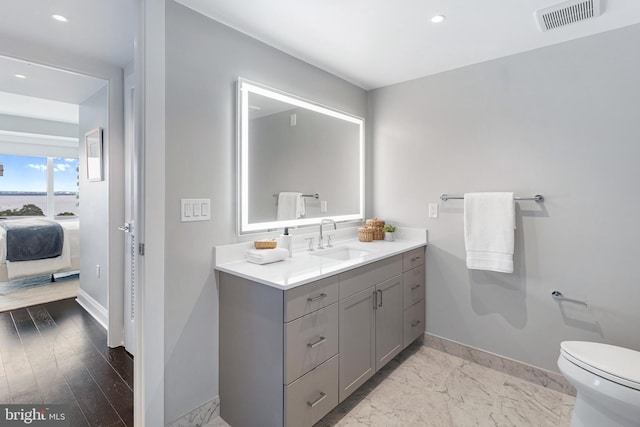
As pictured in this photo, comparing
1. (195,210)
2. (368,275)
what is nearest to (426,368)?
(368,275)

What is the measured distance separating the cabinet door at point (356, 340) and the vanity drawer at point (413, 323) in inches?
18.5

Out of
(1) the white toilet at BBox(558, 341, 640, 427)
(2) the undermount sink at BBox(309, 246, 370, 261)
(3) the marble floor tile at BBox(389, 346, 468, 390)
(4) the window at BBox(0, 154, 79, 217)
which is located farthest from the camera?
(4) the window at BBox(0, 154, 79, 217)

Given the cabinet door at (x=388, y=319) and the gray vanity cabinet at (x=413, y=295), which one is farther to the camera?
the gray vanity cabinet at (x=413, y=295)

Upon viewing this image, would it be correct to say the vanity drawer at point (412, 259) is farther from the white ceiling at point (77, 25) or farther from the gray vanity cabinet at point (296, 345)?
the white ceiling at point (77, 25)

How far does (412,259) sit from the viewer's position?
8.04ft

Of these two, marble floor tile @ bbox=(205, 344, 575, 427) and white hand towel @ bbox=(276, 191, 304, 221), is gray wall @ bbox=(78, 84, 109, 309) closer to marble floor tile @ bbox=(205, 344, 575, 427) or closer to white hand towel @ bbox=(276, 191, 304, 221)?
white hand towel @ bbox=(276, 191, 304, 221)

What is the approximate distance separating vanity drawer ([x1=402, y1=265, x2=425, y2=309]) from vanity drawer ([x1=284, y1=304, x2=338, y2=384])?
2.84 feet

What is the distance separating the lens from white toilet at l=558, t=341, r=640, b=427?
4.46 ft

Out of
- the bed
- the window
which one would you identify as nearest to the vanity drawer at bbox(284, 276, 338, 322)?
the bed

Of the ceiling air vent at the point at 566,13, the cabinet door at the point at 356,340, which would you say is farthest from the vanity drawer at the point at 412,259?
the ceiling air vent at the point at 566,13

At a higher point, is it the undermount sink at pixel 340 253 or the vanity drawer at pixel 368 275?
the undermount sink at pixel 340 253

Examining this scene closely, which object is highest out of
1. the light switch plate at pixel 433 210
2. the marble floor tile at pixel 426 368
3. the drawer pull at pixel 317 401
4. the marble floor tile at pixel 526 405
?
the light switch plate at pixel 433 210

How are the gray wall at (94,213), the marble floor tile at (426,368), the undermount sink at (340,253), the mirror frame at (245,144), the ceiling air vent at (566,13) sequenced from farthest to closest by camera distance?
the gray wall at (94,213)
the undermount sink at (340,253)
the marble floor tile at (426,368)
the mirror frame at (245,144)
the ceiling air vent at (566,13)

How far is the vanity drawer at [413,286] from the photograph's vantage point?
93.0 inches
